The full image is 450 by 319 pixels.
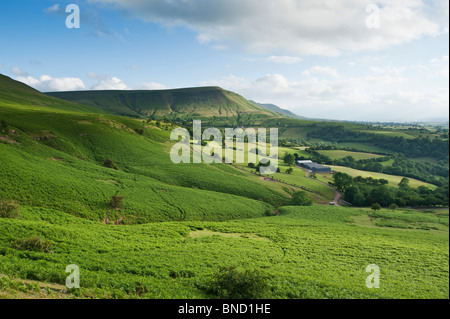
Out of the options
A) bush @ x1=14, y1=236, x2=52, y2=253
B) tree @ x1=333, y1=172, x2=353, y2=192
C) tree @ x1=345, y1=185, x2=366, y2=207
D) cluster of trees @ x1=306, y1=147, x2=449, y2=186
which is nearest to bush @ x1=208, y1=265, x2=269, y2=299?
bush @ x1=14, y1=236, x2=52, y2=253

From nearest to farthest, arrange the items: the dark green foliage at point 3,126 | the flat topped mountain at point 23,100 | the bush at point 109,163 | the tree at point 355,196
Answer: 1. the dark green foliage at point 3,126
2. the bush at point 109,163
3. the tree at point 355,196
4. the flat topped mountain at point 23,100

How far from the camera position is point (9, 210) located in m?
29.9

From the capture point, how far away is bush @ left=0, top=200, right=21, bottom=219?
2924 cm

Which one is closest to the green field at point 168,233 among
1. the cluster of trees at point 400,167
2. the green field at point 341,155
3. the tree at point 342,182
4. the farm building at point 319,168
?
the tree at point 342,182

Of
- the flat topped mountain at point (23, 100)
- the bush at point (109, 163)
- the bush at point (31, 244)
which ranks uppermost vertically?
the flat topped mountain at point (23, 100)

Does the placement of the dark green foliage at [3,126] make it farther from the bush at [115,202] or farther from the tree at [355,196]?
the tree at [355,196]

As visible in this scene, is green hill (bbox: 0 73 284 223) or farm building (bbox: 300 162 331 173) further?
farm building (bbox: 300 162 331 173)

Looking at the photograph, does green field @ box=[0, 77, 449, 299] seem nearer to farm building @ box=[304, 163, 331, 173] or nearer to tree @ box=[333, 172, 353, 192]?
tree @ box=[333, 172, 353, 192]

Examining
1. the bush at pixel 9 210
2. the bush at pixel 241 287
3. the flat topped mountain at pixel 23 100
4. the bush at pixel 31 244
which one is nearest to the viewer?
the bush at pixel 241 287

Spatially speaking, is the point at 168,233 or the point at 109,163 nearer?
the point at 168,233

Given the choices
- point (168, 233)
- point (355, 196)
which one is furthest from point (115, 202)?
point (355, 196)

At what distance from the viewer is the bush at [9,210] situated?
29241 millimetres

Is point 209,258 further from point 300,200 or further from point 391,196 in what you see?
point 391,196
